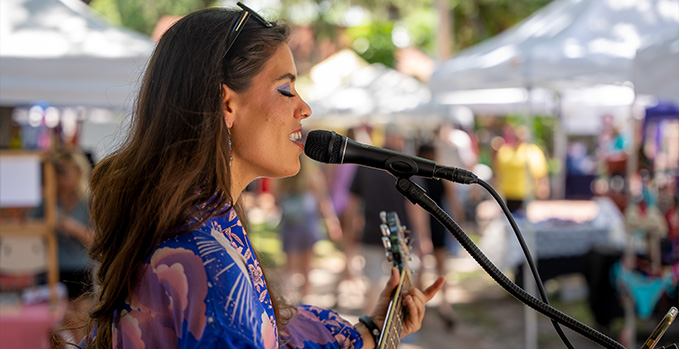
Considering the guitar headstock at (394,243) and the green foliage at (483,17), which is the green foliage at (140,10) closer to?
the green foliage at (483,17)

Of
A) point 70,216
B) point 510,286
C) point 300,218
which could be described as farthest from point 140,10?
point 510,286

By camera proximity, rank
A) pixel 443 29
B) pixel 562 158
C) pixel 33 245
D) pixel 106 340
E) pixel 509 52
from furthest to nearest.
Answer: pixel 443 29
pixel 562 158
pixel 509 52
pixel 33 245
pixel 106 340

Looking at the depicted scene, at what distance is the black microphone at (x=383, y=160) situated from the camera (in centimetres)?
154

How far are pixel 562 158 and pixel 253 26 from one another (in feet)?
46.1

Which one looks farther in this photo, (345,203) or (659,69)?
(345,203)

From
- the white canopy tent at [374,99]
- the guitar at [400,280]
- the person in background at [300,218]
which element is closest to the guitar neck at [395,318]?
the guitar at [400,280]

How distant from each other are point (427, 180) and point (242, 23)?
530 centimetres

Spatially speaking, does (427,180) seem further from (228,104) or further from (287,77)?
(228,104)

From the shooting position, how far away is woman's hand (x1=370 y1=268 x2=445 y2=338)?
1.96 m

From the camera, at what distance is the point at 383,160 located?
5.05ft

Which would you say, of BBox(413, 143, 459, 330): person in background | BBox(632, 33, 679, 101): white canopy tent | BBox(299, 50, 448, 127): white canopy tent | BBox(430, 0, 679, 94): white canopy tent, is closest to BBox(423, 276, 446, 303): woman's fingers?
BBox(632, 33, 679, 101): white canopy tent

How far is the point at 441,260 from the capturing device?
7.07 meters

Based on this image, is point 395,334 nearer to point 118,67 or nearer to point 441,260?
point 118,67

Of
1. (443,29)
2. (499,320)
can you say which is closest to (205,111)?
(499,320)
